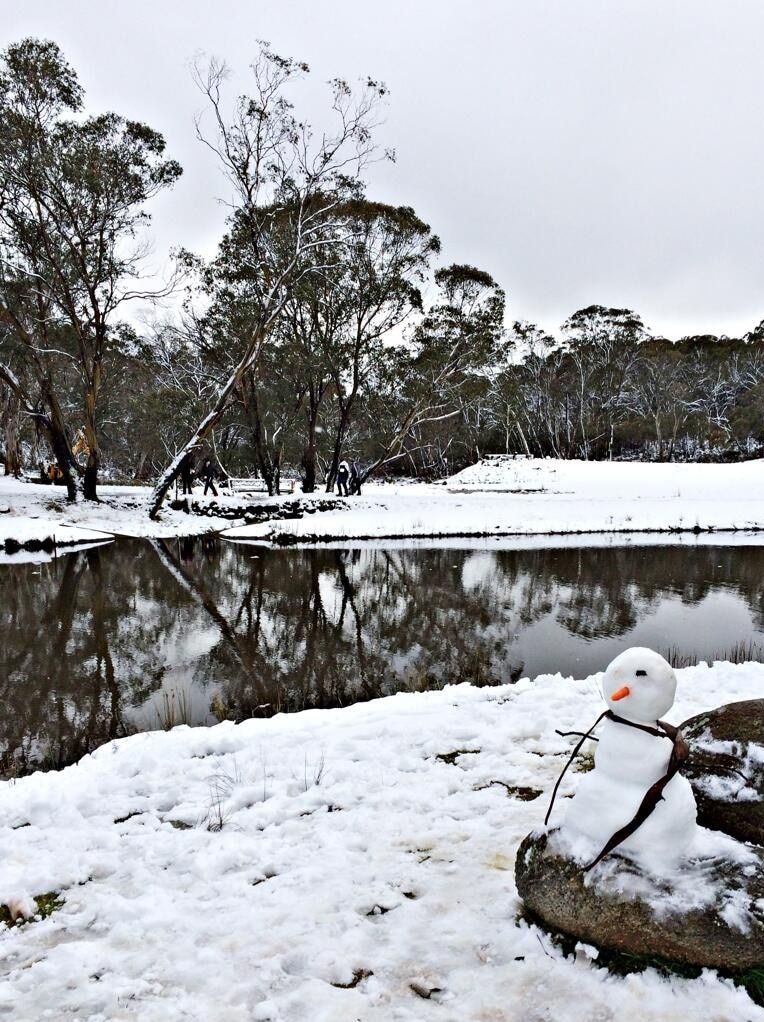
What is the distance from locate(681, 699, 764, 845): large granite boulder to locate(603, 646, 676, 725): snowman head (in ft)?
2.66

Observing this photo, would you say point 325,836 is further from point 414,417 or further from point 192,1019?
point 414,417

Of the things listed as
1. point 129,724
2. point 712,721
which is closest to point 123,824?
point 129,724

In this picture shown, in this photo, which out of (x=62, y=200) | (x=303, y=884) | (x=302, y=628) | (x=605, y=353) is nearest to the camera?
(x=303, y=884)

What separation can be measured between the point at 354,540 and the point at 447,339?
11498 millimetres

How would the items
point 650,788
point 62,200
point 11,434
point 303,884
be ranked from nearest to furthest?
point 650,788 → point 303,884 → point 62,200 → point 11,434

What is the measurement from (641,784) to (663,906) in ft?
1.23

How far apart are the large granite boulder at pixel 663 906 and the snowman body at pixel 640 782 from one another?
0.07 metres

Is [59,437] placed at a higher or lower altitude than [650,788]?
higher

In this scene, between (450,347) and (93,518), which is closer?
(93,518)

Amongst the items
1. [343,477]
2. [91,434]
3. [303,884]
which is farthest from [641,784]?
[343,477]

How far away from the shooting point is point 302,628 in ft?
29.6

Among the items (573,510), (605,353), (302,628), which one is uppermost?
(605,353)

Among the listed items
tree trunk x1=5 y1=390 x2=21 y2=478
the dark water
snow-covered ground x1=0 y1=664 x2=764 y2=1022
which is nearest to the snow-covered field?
tree trunk x1=5 y1=390 x2=21 y2=478

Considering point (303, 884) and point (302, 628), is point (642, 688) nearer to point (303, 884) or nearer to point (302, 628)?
point (303, 884)
